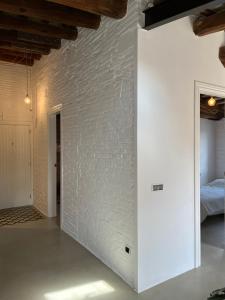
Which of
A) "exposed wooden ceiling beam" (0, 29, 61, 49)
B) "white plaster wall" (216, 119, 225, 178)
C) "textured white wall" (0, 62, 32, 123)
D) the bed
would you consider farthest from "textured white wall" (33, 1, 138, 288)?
"white plaster wall" (216, 119, 225, 178)

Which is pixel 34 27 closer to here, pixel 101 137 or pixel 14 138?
pixel 101 137

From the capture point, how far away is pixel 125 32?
9.61ft

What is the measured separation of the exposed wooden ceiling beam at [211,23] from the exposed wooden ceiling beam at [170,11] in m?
0.68

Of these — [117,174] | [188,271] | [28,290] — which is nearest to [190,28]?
[117,174]

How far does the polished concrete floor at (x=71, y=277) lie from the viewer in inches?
105

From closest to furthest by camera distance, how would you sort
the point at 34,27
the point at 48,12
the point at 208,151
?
the point at 48,12
the point at 34,27
the point at 208,151

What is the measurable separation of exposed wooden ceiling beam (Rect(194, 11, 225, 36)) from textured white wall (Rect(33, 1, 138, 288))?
86 cm

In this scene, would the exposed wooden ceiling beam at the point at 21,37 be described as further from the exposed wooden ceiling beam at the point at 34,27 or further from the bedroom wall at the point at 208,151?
the bedroom wall at the point at 208,151

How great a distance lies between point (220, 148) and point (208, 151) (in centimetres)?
38

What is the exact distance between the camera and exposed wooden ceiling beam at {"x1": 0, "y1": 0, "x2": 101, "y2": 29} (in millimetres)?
3061

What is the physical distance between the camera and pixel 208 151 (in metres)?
7.96

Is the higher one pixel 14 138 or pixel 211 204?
pixel 14 138

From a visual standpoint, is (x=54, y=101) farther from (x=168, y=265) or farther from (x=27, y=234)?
(x=168, y=265)

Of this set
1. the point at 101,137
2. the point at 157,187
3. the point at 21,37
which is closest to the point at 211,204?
the point at 157,187
